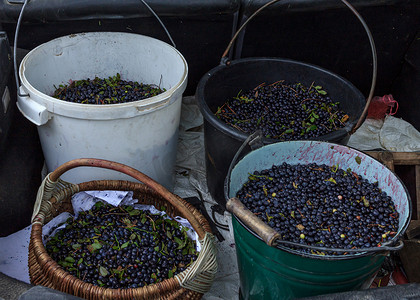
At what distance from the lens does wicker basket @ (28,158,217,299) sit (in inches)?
66.5

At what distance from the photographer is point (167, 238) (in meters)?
2.05

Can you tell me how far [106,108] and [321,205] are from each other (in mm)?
1054

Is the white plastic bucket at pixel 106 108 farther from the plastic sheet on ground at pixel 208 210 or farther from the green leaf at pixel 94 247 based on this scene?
the green leaf at pixel 94 247

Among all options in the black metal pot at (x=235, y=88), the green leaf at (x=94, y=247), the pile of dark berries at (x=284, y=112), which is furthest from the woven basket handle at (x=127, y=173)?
the pile of dark berries at (x=284, y=112)

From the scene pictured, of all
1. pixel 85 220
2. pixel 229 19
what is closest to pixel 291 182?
pixel 85 220

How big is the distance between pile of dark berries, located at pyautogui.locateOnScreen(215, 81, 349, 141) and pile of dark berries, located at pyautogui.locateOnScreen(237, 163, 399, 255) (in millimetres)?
419

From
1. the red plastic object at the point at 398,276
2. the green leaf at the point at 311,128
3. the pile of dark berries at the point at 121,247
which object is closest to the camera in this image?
the pile of dark berries at the point at 121,247

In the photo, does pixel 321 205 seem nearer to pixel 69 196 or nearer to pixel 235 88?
Result: pixel 235 88

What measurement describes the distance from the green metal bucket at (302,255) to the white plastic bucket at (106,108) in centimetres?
54

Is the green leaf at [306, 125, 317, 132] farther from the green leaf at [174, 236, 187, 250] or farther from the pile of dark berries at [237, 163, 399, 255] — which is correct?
the green leaf at [174, 236, 187, 250]

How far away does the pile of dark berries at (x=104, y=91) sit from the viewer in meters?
2.33

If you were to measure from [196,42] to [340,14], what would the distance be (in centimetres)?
99

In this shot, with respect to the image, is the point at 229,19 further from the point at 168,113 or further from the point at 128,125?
the point at 128,125

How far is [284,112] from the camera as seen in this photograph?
2545 millimetres
